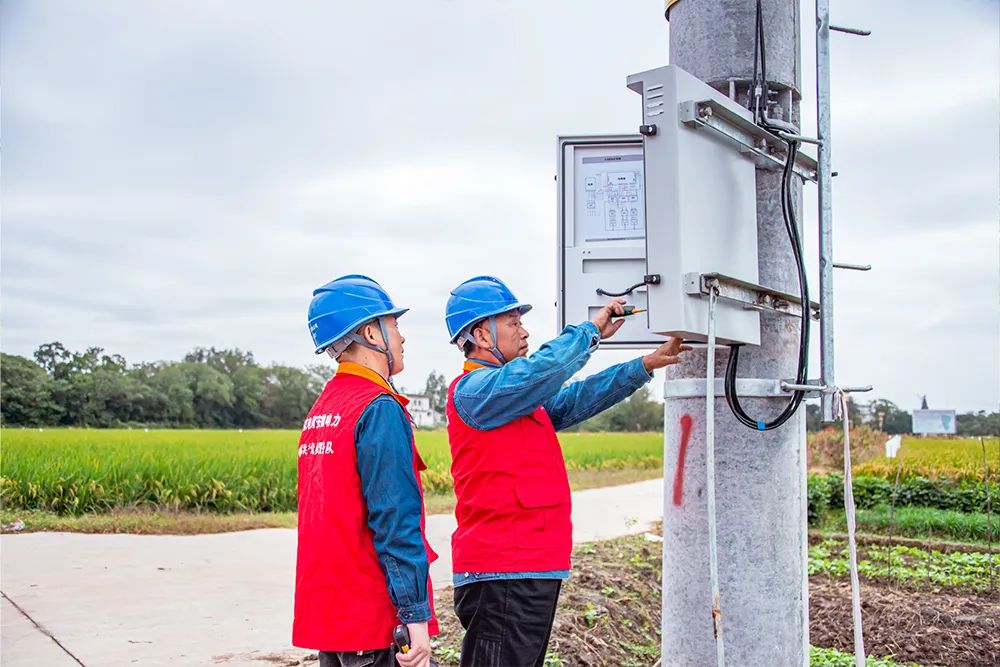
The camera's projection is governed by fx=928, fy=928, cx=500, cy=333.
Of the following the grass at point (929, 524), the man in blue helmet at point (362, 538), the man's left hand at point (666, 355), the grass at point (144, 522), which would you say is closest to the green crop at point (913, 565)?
the grass at point (929, 524)

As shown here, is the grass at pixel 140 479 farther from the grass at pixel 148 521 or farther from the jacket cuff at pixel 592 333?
the jacket cuff at pixel 592 333

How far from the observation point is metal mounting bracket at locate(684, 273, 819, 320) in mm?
2703

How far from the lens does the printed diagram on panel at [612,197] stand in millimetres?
3609

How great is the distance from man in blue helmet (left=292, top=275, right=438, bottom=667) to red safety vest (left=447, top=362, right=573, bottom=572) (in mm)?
406

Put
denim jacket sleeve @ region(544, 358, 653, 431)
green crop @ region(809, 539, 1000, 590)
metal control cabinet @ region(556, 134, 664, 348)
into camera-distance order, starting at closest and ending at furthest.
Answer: metal control cabinet @ region(556, 134, 664, 348)
denim jacket sleeve @ region(544, 358, 653, 431)
green crop @ region(809, 539, 1000, 590)

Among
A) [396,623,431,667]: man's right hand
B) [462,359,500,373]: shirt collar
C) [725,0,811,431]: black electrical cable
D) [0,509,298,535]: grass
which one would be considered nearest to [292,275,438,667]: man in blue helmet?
[396,623,431,667]: man's right hand

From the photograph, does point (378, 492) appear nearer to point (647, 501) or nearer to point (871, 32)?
point (871, 32)

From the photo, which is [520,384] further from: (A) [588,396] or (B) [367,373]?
(A) [588,396]

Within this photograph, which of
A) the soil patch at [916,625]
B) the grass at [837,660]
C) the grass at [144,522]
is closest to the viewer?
the grass at [837,660]

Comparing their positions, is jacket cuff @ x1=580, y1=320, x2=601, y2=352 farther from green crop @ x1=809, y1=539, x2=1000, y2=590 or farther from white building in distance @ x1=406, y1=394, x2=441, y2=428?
white building in distance @ x1=406, y1=394, x2=441, y2=428

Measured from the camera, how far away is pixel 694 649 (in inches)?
122

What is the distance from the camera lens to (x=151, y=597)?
723cm

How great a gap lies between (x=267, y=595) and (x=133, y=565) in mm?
1941

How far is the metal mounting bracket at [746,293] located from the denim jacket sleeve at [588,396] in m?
0.76
